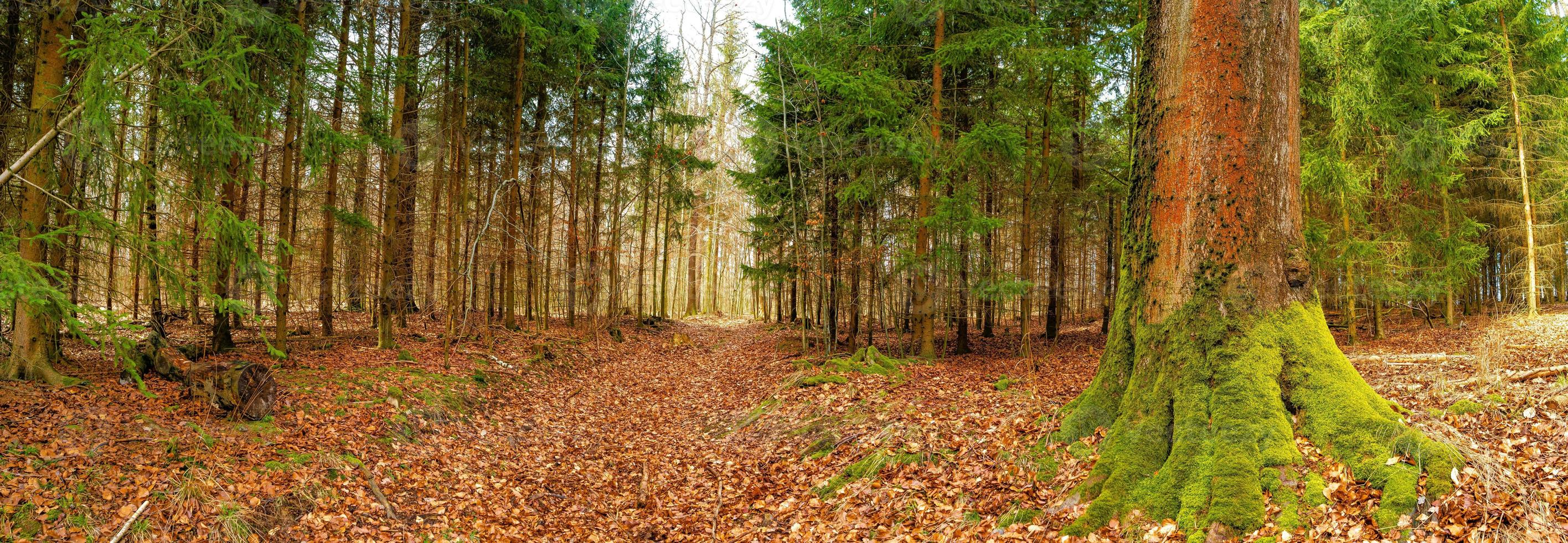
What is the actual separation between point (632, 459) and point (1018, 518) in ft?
16.5

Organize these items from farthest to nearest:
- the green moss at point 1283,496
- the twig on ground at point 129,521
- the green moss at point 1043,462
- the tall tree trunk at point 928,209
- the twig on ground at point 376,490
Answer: the tall tree trunk at point 928,209 → the twig on ground at point 376,490 → the green moss at point 1043,462 → the twig on ground at point 129,521 → the green moss at point 1283,496

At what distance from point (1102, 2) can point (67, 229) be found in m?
17.7

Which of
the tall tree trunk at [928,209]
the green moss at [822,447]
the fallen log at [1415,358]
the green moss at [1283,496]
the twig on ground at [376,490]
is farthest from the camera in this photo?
the tall tree trunk at [928,209]

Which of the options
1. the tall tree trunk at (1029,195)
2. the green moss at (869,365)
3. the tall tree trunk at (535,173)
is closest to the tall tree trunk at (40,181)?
the tall tree trunk at (535,173)

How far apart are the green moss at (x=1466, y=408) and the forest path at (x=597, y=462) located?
5.42 metres

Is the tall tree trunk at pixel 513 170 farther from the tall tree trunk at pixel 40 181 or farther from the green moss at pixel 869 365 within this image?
the green moss at pixel 869 365

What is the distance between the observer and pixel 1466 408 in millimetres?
4246

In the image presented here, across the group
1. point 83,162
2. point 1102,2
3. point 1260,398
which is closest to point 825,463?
point 1260,398

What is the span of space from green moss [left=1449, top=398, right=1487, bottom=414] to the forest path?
542cm

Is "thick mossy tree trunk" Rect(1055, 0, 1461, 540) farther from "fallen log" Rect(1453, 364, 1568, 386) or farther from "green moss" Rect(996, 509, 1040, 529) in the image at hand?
"fallen log" Rect(1453, 364, 1568, 386)

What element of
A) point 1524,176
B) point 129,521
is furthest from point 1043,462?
point 1524,176

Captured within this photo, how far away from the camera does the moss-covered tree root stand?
11.6 ft

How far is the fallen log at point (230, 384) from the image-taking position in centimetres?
642

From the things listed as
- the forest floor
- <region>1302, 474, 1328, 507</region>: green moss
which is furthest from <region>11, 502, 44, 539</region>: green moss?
<region>1302, 474, 1328, 507</region>: green moss
